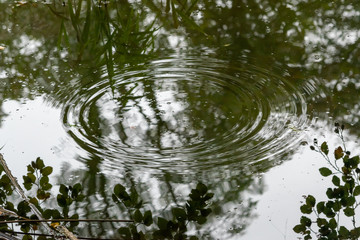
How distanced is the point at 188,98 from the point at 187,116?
21cm

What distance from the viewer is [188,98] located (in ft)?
9.82

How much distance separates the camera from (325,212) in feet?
6.49

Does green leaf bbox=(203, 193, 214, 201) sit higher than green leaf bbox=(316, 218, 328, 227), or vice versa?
green leaf bbox=(203, 193, 214, 201)

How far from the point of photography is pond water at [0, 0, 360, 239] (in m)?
2.31

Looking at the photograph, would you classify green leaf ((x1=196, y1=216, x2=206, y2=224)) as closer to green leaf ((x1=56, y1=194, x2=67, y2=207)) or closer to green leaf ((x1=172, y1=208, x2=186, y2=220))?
green leaf ((x1=172, y1=208, x2=186, y2=220))

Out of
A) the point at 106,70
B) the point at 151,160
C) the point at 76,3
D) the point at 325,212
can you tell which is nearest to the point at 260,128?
the point at 151,160

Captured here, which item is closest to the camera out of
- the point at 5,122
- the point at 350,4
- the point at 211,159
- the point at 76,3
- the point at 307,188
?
the point at 307,188

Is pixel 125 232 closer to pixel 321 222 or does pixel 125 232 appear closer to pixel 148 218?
pixel 148 218

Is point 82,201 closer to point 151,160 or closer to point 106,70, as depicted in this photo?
point 151,160

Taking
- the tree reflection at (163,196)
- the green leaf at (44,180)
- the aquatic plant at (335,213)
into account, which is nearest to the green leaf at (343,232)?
the aquatic plant at (335,213)

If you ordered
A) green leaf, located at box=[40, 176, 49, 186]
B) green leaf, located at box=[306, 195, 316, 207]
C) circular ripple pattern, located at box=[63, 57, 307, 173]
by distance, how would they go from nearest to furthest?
green leaf, located at box=[306, 195, 316, 207] → green leaf, located at box=[40, 176, 49, 186] → circular ripple pattern, located at box=[63, 57, 307, 173]

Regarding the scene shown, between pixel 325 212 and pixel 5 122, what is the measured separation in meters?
1.83

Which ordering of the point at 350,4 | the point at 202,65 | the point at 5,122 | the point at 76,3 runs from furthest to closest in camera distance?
1. the point at 76,3
2. the point at 350,4
3. the point at 202,65
4. the point at 5,122

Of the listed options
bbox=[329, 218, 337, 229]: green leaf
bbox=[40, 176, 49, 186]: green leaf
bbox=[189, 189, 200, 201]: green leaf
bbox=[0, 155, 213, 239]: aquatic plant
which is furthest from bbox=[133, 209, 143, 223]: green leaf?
bbox=[329, 218, 337, 229]: green leaf
